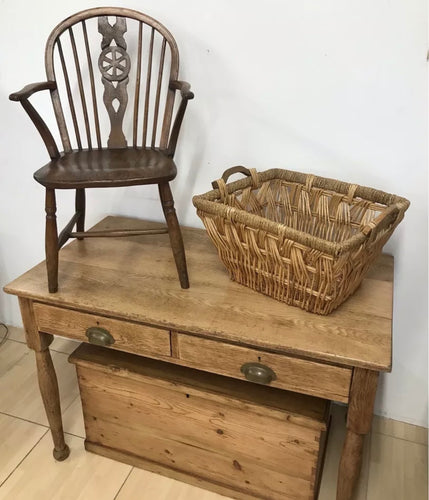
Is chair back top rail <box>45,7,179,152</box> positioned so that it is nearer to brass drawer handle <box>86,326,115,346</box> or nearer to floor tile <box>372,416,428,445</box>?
brass drawer handle <box>86,326,115,346</box>

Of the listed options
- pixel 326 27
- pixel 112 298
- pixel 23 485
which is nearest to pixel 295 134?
pixel 326 27

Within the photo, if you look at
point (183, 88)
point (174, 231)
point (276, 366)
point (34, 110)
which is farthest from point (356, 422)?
point (34, 110)

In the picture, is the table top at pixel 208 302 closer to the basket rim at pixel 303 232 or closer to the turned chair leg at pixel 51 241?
the turned chair leg at pixel 51 241

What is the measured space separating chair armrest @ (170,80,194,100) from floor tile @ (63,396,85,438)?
1.20 m

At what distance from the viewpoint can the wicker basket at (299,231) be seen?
3.70 feet

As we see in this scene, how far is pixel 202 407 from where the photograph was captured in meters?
1.39

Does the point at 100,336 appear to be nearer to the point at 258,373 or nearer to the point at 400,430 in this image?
the point at 258,373

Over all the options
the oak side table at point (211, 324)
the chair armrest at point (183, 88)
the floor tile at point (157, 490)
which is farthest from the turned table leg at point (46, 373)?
the chair armrest at point (183, 88)

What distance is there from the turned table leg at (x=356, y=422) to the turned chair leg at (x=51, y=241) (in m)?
0.82

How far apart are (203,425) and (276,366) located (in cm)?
38

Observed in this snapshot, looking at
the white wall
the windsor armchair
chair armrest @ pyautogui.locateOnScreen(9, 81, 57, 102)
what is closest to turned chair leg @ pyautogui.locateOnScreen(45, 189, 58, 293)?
the windsor armchair

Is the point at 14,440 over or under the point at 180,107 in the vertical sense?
under

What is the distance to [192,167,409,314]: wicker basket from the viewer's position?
1.13m

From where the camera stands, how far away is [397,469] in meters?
1.59
